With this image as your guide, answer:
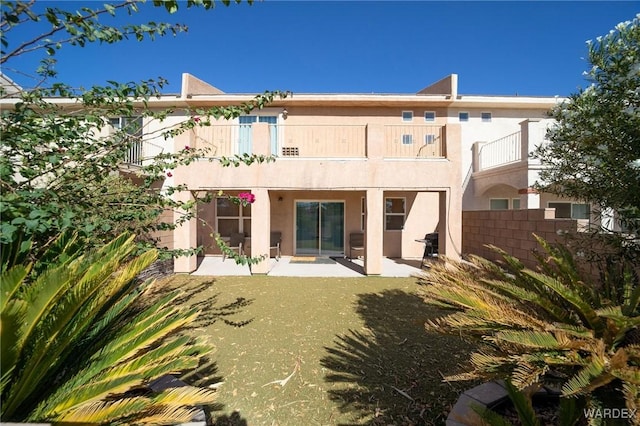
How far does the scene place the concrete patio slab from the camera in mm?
9680

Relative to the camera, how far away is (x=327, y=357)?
441 centimetres

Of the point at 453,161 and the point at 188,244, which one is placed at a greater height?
the point at 453,161

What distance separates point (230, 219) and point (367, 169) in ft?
22.4

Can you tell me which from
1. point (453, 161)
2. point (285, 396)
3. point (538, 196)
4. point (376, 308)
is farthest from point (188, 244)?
point (538, 196)

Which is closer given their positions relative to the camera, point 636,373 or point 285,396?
point 636,373

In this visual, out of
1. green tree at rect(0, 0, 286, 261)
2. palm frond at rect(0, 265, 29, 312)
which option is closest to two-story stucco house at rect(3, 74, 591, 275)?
green tree at rect(0, 0, 286, 261)

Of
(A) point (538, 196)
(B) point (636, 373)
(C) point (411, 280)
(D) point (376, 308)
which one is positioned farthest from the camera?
(A) point (538, 196)

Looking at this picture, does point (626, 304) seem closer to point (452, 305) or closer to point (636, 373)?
point (636, 373)

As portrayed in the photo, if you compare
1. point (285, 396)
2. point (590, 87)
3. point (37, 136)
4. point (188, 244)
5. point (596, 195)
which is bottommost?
point (285, 396)

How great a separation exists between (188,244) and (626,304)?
9789 millimetres

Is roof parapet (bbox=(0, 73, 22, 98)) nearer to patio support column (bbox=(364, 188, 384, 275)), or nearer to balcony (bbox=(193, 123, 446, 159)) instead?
balcony (bbox=(193, 123, 446, 159))

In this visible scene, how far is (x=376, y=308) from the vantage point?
255 inches

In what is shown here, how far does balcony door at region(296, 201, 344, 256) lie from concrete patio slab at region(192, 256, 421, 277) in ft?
2.89

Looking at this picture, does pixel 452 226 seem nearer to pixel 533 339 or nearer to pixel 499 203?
pixel 499 203
